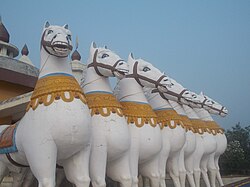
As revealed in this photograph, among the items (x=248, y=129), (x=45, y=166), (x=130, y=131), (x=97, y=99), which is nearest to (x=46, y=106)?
(x=45, y=166)

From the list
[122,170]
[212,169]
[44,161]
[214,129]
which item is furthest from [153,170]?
[214,129]

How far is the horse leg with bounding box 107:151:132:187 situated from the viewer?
244 inches

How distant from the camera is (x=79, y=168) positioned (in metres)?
5.20

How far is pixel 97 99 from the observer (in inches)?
255

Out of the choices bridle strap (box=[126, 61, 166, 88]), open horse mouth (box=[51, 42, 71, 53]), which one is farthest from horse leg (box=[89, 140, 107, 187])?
bridle strap (box=[126, 61, 166, 88])

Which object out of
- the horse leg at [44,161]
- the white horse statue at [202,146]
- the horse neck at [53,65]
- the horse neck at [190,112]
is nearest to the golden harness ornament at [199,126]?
the white horse statue at [202,146]

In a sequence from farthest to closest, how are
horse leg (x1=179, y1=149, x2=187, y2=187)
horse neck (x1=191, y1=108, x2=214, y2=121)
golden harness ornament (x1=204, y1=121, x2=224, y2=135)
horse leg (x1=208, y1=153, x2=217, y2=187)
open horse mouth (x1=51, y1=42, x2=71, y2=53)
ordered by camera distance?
1. horse neck (x1=191, y1=108, x2=214, y2=121)
2. golden harness ornament (x1=204, y1=121, x2=224, y2=135)
3. horse leg (x1=208, y1=153, x2=217, y2=187)
4. horse leg (x1=179, y1=149, x2=187, y2=187)
5. open horse mouth (x1=51, y1=42, x2=71, y2=53)

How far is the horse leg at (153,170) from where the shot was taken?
7.14m

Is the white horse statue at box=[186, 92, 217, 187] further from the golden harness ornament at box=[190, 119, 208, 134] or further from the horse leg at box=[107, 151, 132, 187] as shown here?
the horse leg at box=[107, 151, 132, 187]

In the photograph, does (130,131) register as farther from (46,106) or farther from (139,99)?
(46,106)

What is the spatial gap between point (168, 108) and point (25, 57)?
1100 centimetres

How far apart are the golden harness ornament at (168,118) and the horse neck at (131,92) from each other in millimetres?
982

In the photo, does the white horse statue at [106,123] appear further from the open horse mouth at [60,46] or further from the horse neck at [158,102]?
the horse neck at [158,102]

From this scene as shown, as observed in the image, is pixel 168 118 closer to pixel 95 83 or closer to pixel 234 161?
pixel 95 83
